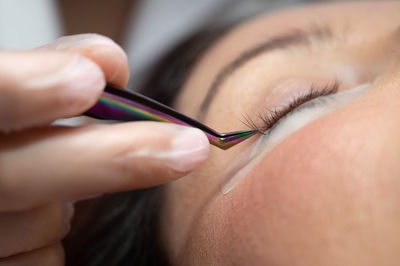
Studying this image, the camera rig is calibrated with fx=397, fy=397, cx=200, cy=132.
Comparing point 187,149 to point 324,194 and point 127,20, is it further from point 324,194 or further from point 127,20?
point 127,20

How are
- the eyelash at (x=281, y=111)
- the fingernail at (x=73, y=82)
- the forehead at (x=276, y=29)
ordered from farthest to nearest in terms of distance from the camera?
1. the forehead at (x=276, y=29)
2. the eyelash at (x=281, y=111)
3. the fingernail at (x=73, y=82)

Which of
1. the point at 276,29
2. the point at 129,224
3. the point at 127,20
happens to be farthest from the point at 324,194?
the point at 127,20

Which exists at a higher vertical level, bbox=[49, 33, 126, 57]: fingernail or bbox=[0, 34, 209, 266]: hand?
bbox=[49, 33, 126, 57]: fingernail

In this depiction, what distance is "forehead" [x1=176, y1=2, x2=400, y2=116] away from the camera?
2.49ft

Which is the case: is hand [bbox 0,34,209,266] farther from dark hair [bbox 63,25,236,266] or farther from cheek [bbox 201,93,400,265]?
dark hair [bbox 63,25,236,266]

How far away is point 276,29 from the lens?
79cm

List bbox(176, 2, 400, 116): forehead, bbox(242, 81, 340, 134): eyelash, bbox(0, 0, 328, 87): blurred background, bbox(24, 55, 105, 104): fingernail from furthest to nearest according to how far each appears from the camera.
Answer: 1. bbox(0, 0, 328, 87): blurred background
2. bbox(176, 2, 400, 116): forehead
3. bbox(242, 81, 340, 134): eyelash
4. bbox(24, 55, 105, 104): fingernail

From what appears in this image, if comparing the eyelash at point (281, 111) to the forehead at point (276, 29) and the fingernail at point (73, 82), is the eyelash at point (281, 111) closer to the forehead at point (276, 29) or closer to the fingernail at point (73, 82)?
the forehead at point (276, 29)

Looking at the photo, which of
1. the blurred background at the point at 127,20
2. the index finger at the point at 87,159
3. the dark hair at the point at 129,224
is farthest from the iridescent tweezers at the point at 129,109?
the blurred background at the point at 127,20

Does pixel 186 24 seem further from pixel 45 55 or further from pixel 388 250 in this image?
pixel 388 250

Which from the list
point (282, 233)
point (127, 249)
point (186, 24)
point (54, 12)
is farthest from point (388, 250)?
point (54, 12)

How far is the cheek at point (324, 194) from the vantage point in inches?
19.1

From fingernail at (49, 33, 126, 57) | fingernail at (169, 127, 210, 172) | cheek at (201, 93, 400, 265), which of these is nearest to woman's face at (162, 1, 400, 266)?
cheek at (201, 93, 400, 265)

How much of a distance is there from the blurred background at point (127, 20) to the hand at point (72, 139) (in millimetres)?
791
